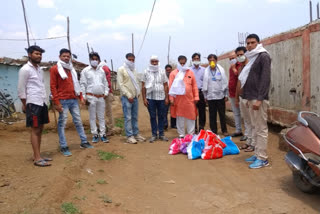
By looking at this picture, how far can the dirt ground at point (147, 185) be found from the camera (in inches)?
119

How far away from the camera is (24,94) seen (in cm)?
415

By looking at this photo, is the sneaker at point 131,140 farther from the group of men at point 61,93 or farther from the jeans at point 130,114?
the group of men at point 61,93

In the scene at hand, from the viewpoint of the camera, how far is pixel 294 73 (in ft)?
19.2

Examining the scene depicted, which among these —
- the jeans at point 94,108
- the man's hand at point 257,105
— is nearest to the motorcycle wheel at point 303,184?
the man's hand at point 257,105

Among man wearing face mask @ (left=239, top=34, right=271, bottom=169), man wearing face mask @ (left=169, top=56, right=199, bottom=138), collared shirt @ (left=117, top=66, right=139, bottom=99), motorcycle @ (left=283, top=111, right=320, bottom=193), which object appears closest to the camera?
motorcycle @ (left=283, top=111, right=320, bottom=193)

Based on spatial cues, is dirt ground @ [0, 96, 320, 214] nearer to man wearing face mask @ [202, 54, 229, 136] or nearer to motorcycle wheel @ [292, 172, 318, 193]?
motorcycle wheel @ [292, 172, 318, 193]

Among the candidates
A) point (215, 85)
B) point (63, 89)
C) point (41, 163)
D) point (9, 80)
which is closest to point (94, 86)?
point (63, 89)

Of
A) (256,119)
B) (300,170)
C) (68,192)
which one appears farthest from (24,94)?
(300,170)

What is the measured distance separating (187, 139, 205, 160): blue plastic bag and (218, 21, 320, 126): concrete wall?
7.41ft

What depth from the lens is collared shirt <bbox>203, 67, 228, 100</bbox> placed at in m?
6.09

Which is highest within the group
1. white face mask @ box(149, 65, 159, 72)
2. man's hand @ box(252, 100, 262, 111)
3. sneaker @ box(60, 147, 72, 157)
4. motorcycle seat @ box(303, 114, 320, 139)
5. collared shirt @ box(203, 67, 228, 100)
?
white face mask @ box(149, 65, 159, 72)

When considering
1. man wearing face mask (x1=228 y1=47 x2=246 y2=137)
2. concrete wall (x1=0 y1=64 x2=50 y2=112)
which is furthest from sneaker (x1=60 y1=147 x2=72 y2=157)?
concrete wall (x1=0 y1=64 x2=50 y2=112)

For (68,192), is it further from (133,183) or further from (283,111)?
(283,111)

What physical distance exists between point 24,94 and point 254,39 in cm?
354
